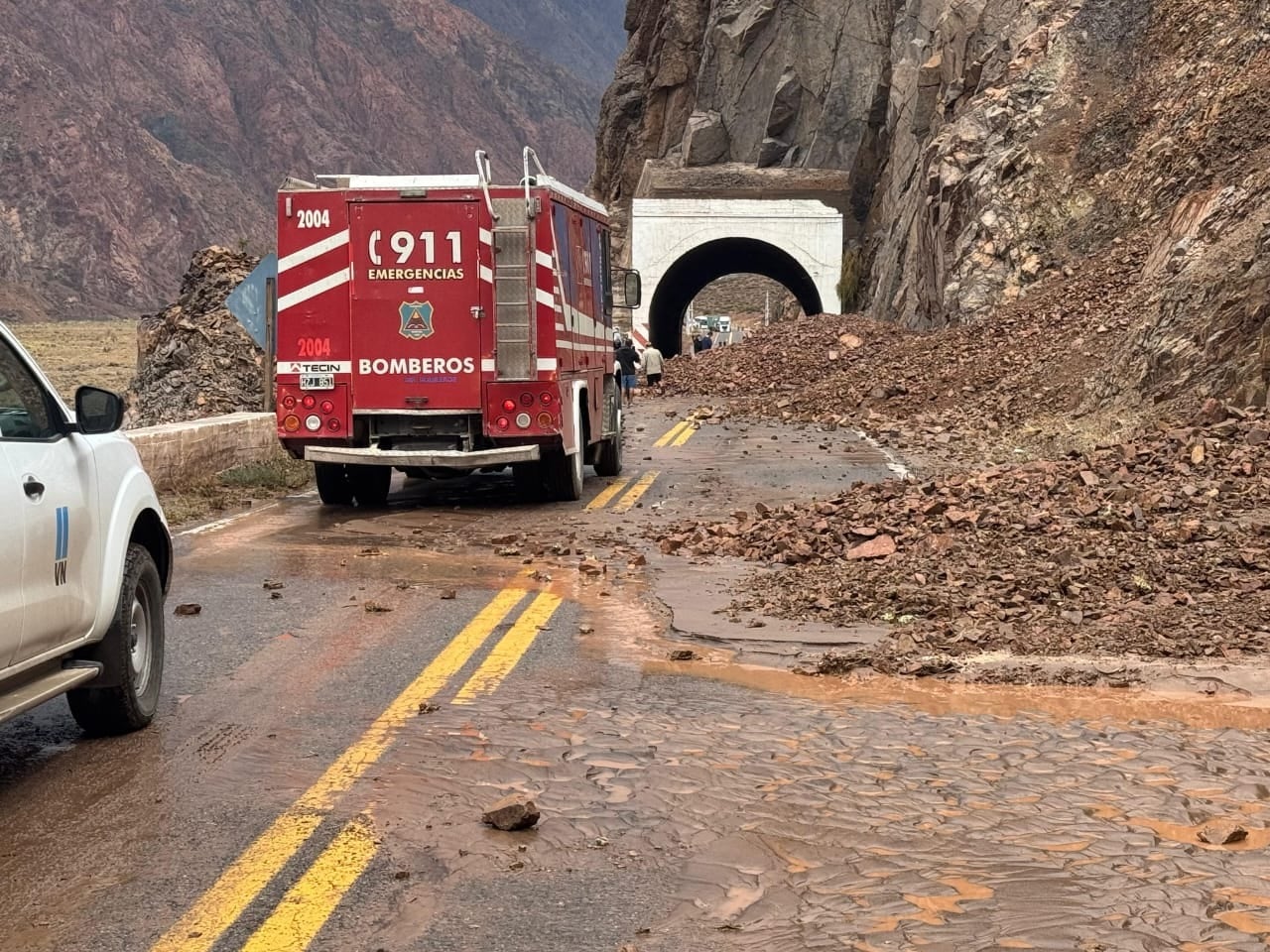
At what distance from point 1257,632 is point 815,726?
2.93 m

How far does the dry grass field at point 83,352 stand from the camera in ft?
164

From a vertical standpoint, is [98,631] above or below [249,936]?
above

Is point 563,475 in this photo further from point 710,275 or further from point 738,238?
point 710,275

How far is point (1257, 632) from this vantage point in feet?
26.6

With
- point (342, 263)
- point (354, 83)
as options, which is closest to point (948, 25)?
point (342, 263)

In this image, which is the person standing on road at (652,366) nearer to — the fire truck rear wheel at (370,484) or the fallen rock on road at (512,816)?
the fire truck rear wheel at (370,484)

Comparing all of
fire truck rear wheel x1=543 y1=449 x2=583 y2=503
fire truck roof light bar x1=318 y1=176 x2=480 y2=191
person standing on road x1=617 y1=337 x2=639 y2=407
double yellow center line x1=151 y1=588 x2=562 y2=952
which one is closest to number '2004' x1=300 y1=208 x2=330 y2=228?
fire truck roof light bar x1=318 y1=176 x2=480 y2=191

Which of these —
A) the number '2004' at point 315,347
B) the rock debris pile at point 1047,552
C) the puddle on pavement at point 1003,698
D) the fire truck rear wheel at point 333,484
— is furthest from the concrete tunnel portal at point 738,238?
the puddle on pavement at point 1003,698

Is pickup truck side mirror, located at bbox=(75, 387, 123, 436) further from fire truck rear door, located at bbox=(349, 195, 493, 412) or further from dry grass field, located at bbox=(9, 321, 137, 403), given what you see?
dry grass field, located at bbox=(9, 321, 137, 403)

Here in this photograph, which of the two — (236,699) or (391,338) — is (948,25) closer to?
(391,338)

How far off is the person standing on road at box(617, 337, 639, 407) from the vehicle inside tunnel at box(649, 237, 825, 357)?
826 inches

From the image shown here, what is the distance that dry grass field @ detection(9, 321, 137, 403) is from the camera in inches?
1969

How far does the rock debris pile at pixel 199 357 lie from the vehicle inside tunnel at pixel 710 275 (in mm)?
28084

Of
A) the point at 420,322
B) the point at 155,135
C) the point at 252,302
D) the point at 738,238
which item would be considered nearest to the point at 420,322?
the point at 420,322
